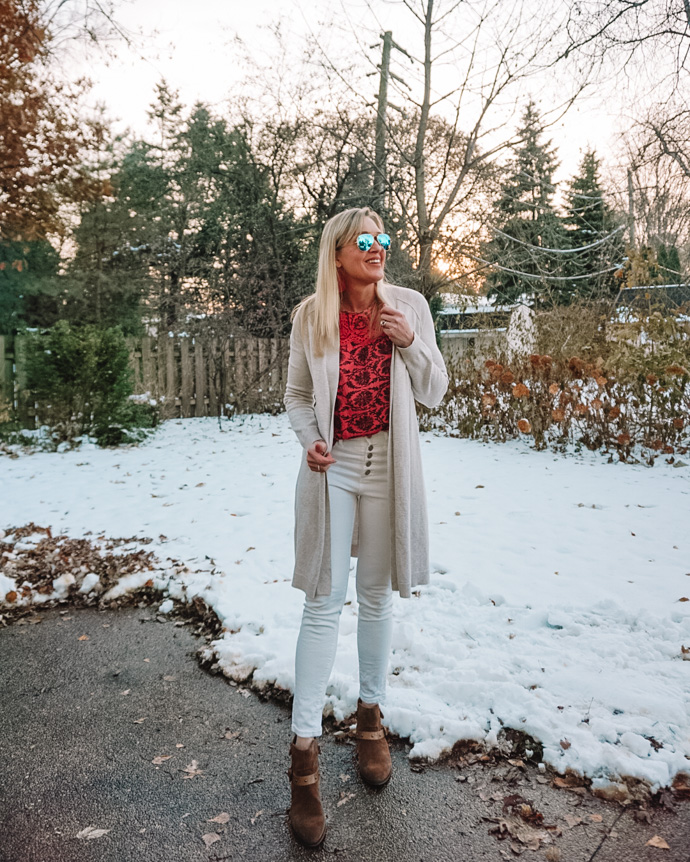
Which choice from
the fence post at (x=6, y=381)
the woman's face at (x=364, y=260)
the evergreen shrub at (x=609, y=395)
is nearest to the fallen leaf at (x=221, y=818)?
the woman's face at (x=364, y=260)

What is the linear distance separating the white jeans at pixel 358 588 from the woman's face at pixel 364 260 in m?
0.57

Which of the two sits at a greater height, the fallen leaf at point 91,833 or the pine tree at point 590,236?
the pine tree at point 590,236

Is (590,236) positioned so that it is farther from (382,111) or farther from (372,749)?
(372,749)

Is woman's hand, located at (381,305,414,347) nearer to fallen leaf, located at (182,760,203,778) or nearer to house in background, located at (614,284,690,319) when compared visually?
fallen leaf, located at (182,760,203,778)

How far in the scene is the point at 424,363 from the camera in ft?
7.48

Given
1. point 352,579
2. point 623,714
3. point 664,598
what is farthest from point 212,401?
point 623,714

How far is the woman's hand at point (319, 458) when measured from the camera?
7.10 ft

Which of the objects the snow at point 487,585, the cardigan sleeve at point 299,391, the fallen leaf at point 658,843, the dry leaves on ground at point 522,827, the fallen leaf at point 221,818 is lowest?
the fallen leaf at point 221,818

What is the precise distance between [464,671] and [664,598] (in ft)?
5.02

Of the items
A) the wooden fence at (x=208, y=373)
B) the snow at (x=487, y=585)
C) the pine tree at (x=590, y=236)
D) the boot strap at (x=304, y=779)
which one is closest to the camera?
the boot strap at (x=304, y=779)

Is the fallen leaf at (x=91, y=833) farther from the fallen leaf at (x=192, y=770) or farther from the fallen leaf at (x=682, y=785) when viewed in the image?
the fallen leaf at (x=682, y=785)

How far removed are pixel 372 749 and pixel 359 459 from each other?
1.08 metres

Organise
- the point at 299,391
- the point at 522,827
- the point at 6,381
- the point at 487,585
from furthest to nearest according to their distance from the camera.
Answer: the point at 6,381 < the point at 487,585 < the point at 299,391 < the point at 522,827

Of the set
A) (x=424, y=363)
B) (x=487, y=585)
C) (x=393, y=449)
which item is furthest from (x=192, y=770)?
(x=487, y=585)
